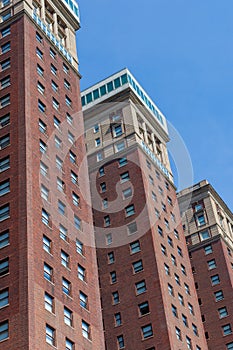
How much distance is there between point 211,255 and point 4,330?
65075 millimetres

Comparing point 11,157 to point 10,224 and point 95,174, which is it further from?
point 95,174

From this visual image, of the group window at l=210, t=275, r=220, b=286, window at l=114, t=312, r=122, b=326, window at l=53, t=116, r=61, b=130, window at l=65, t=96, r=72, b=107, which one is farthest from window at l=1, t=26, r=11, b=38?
window at l=210, t=275, r=220, b=286

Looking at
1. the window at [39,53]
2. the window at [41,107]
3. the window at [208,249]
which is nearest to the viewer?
the window at [41,107]

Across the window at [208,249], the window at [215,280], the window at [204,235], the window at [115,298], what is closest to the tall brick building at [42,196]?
the window at [115,298]

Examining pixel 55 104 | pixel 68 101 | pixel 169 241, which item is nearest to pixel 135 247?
pixel 169 241

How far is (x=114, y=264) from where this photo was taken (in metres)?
92.6

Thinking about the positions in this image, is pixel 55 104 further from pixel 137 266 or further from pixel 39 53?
pixel 137 266

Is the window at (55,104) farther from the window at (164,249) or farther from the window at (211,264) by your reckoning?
the window at (211,264)

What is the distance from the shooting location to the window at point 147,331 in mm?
83000

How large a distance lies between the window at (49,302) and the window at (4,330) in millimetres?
4131

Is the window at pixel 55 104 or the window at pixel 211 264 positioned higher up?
the window at pixel 211 264

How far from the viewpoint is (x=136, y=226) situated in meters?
94.8

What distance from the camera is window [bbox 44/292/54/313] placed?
59.6 metres

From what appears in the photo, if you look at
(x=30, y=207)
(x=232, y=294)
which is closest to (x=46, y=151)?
(x=30, y=207)
